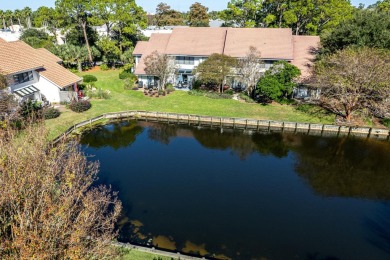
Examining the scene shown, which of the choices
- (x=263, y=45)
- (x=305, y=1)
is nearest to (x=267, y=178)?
(x=263, y=45)

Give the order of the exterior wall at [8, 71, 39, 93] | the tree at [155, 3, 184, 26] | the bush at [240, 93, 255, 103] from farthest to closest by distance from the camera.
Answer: the tree at [155, 3, 184, 26] → the bush at [240, 93, 255, 103] → the exterior wall at [8, 71, 39, 93]

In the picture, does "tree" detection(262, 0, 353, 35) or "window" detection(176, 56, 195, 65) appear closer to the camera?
"window" detection(176, 56, 195, 65)

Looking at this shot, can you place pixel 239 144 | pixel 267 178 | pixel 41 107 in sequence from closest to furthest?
pixel 267 178 < pixel 239 144 < pixel 41 107

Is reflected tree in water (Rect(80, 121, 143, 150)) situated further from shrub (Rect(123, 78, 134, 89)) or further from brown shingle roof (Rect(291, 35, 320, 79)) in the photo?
brown shingle roof (Rect(291, 35, 320, 79))

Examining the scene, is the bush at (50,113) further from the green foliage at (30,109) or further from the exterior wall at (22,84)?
the exterior wall at (22,84)

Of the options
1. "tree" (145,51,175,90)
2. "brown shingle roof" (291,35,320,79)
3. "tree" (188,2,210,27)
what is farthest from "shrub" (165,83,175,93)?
"tree" (188,2,210,27)

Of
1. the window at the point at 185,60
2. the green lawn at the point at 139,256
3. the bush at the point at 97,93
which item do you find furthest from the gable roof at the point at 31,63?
the green lawn at the point at 139,256

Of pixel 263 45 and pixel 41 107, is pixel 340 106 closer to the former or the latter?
pixel 263 45
